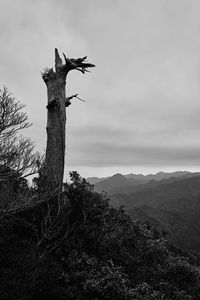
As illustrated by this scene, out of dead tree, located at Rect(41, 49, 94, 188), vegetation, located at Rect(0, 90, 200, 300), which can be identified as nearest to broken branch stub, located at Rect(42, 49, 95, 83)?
dead tree, located at Rect(41, 49, 94, 188)

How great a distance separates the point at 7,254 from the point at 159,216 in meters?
159

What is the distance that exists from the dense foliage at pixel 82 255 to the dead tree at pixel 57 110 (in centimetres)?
157

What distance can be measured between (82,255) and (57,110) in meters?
6.03

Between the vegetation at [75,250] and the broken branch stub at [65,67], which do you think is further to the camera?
the broken branch stub at [65,67]

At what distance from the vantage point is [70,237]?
9.05 m

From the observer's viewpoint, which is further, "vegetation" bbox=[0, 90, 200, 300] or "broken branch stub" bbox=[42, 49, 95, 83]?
"broken branch stub" bbox=[42, 49, 95, 83]

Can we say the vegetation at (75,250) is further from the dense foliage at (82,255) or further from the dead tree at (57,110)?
the dead tree at (57,110)

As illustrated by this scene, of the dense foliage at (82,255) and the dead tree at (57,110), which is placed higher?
the dead tree at (57,110)

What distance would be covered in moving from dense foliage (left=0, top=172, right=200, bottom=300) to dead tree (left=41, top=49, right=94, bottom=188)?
157cm

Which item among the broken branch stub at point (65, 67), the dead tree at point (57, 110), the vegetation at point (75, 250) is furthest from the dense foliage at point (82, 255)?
the broken branch stub at point (65, 67)

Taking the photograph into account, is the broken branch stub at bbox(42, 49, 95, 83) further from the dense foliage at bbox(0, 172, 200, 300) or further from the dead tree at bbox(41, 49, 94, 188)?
the dense foliage at bbox(0, 172, 200, 300)

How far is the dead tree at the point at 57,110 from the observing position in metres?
11.9

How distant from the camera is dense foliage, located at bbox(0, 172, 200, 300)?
23.2 ft

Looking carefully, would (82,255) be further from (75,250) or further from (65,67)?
(65,67)
